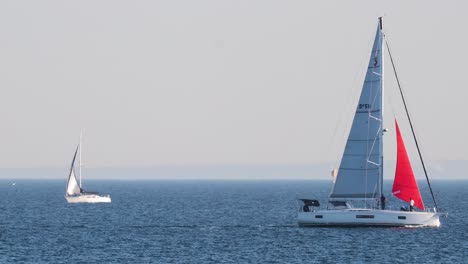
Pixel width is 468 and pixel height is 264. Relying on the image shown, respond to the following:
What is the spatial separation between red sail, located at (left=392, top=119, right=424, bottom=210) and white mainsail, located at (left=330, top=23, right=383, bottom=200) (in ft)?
5.67

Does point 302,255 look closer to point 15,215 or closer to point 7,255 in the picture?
point 7,255

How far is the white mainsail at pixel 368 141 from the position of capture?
256ft

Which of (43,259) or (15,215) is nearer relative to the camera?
(43,259)

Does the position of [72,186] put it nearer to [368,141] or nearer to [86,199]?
[86,199]

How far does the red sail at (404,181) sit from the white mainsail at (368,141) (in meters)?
1.73

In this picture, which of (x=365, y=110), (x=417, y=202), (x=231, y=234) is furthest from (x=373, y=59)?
(x=231, y=234)

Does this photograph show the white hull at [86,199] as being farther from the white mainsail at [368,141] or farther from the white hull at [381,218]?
the white hull at [381,218]

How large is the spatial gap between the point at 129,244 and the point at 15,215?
45.6m

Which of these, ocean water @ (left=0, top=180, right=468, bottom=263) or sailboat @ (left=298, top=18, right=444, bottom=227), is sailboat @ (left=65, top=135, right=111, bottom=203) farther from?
sailboat @ (left=298, top=18, right=444, bottom=227)

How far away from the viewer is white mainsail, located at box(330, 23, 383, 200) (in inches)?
3076

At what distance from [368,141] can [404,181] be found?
13.7 feet

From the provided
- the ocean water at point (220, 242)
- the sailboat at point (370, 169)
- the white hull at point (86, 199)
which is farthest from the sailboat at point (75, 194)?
the sailboat at point (370, 169)

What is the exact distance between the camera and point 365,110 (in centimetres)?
7869

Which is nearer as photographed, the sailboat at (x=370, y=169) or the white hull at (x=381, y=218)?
the white hull at (x=381, y=218)
